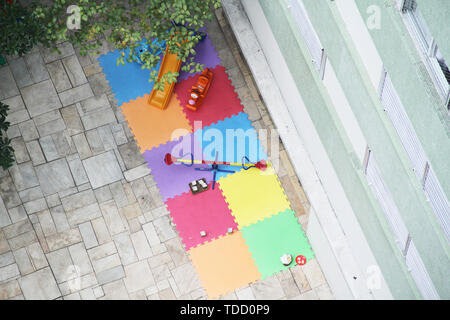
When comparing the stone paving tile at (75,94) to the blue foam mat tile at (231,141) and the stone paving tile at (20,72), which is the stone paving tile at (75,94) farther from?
the blue foam mat tile at (231,141)

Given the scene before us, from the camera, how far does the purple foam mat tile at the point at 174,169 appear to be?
9.21 metres

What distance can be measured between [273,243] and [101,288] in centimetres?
290

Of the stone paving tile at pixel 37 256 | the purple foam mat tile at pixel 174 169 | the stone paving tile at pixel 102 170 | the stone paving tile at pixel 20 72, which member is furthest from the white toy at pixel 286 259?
the stone paving tile at pixel 20 72

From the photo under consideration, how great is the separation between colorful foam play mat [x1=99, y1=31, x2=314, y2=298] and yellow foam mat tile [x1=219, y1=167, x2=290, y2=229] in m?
0.02

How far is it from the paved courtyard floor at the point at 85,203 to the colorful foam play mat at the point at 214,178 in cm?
16

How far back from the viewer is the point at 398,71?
5.15 m

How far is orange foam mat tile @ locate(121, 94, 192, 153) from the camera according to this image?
9352 millimetres

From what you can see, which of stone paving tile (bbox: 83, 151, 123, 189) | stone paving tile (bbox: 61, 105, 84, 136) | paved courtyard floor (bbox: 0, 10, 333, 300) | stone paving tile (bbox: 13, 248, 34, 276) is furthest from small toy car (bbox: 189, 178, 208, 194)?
stone paving tile (bbox: 13, 248, 34, 276)

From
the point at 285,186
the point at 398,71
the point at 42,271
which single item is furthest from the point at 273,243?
the point at 398,71

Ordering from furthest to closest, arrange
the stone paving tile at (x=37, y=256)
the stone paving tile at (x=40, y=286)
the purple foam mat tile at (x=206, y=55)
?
the purple foam mat tile at (x=206, y=55) < the stone paving tile at (x=37, y=256) < the stone paving tile at (x=40, y=286)

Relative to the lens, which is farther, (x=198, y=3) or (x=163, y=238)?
(x=163, y=238)

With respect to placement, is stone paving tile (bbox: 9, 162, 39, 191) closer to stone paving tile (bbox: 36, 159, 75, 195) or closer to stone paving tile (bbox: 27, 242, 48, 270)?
stone paving tile (bbox: 36, 159, 75, 195)

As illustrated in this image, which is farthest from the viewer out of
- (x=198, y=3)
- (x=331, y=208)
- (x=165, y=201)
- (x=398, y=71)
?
(x=165, y=201)

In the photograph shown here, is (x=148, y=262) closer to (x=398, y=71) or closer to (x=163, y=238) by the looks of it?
(x=163, y=238)
